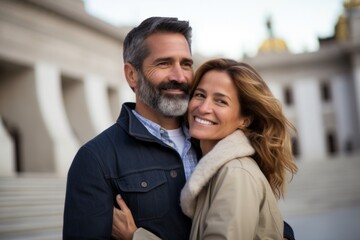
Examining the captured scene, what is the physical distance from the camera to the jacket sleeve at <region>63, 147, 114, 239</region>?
7.25 feet

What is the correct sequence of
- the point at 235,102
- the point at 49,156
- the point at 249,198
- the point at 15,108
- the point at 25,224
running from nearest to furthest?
the point at 249,198
the point at 235,102
the point at 25,224
the point at 49,156
the point at 15,108

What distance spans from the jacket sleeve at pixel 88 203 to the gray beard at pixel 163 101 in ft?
1.70

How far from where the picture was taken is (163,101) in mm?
2609

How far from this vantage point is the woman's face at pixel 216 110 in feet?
8.26

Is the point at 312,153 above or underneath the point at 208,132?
underneath

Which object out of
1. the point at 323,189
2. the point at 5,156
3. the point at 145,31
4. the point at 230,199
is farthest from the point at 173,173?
the point at 323,189

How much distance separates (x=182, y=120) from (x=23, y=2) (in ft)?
51.6

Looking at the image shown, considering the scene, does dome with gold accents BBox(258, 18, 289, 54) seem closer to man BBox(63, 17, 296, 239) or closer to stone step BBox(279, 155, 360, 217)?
stone step BBox(279, 155, 360, 217)

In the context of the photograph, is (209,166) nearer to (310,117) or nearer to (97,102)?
(97,102)

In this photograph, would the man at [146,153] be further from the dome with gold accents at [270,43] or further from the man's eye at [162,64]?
the dome with gold accents at [270,43]

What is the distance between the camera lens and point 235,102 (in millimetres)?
2564

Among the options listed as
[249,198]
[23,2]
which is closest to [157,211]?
[249,198]

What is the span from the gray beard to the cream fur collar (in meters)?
0.35

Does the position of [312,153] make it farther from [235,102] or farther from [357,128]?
[235,102]
